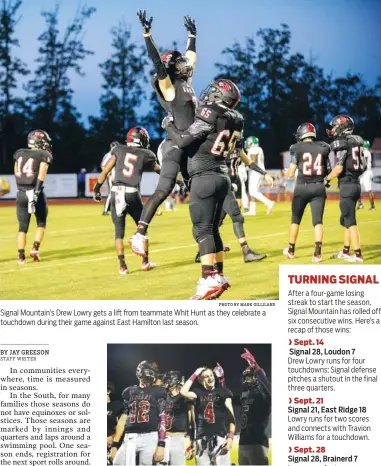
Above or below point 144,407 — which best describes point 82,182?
above

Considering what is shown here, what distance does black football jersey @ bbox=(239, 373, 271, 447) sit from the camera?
4.24 metres

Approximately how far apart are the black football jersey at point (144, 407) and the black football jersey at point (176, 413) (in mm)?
31

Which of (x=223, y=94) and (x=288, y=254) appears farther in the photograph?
(x=288, y=254)

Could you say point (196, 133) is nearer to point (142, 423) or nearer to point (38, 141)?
point (142, 423)

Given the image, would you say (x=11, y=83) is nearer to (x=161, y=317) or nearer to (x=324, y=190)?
(x=324, y=190)

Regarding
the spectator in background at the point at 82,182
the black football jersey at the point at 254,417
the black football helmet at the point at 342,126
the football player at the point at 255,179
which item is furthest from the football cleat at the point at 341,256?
the spectator in background at the point at 82,182

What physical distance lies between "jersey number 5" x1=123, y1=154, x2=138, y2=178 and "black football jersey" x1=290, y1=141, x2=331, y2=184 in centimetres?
107

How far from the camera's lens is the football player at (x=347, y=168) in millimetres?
5512

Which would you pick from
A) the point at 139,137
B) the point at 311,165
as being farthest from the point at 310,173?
the point at 139,137

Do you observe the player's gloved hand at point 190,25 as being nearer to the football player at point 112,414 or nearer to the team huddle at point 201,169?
the team huddle at point 201,169

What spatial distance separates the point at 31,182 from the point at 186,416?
2.33m

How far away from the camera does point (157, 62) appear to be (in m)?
4.49

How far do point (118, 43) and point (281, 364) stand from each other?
335 cm

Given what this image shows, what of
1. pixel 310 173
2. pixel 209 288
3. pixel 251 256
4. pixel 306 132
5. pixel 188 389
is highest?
pixel 306 132
